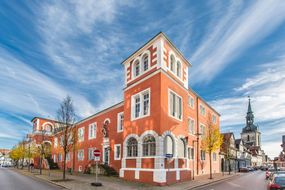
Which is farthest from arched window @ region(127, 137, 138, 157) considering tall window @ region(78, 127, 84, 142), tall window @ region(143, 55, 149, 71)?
tall window @ region(78, 127, 84, 142)

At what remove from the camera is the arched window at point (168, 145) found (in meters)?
22.2

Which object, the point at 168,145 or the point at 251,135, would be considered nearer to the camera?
Answer: the point at 168,145

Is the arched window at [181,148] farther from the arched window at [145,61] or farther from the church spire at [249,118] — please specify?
the church spire at [249,118]

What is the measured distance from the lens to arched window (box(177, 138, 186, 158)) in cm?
2423

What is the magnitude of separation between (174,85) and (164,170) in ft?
27.9

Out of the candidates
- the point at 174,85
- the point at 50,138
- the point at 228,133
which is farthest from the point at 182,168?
the point at 50,138

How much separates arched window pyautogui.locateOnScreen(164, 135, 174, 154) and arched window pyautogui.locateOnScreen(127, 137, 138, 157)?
318cm

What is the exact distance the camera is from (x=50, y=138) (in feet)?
197

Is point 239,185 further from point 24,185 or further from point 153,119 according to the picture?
point 24,185

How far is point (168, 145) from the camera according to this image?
22734mm

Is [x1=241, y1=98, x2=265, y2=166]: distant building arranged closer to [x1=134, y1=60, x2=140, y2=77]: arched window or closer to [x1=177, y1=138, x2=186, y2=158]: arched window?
[x1=177, y1=138, x2=186, y2=158]: arched window

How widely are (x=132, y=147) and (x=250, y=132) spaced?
112505mm

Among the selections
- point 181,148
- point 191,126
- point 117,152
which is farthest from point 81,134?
point 181,148

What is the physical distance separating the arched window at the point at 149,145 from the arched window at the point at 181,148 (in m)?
3.29
